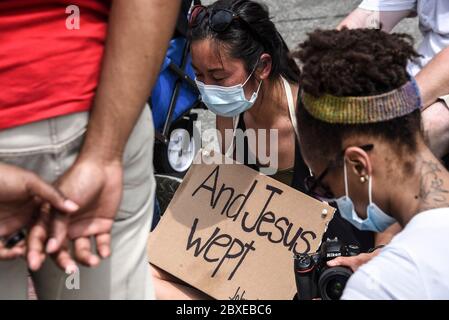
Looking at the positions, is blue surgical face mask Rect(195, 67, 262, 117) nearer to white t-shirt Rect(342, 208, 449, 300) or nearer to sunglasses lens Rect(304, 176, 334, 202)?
sunglasses lens Rect(304, 176, 334, 202)

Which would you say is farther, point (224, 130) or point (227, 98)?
point (224, 130)

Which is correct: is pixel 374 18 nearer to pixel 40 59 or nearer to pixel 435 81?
pixel 435 81

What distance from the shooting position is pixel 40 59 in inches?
56.4

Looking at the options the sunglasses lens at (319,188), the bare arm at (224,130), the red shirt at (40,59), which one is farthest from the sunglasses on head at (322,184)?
the bare arm at (224,130)

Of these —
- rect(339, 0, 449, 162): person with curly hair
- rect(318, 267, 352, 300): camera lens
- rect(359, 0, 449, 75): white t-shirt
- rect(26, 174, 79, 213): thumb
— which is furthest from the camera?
rect(359, 0, 449, 75): white t-shirt

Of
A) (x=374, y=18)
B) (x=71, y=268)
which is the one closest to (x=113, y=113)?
(x=71, y=268)

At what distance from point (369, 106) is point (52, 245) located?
0.70m

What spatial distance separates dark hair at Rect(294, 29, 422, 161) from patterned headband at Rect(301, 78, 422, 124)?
1 cm

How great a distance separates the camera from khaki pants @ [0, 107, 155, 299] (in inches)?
57.4

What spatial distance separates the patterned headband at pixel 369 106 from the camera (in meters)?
1.69

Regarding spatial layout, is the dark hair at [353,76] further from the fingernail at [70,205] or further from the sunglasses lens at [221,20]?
the sunglasses lens at [221,20]

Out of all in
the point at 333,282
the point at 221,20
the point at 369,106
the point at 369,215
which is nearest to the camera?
the point at 369,106

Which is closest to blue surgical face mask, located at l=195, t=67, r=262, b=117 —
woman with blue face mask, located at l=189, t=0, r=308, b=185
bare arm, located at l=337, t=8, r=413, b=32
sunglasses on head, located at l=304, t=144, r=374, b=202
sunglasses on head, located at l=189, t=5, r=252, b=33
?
woman with blue face mask, located at l=189, t=0, r=308, b=185

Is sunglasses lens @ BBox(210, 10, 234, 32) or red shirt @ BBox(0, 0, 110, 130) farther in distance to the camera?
sunglasses lens @ BBox(210, 10, 234, 32)
